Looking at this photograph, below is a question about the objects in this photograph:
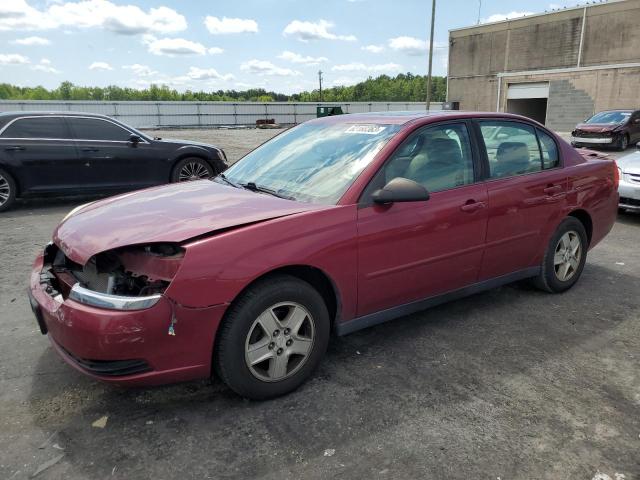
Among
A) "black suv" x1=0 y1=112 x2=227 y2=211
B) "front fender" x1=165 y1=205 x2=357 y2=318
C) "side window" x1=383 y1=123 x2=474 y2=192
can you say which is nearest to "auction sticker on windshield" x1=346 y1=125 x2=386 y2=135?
"side window" x1=383 y1=123 x2=474 y2=192

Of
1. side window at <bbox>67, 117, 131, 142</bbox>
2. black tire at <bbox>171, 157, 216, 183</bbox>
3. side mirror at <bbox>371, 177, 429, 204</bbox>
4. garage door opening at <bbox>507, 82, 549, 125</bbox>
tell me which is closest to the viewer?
side mirror at <bbox>371, 177, 429, 204</bbox>

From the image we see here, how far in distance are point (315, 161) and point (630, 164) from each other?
20.4ft

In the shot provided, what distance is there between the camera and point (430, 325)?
390 cm

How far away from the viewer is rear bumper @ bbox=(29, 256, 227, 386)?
2416 mm

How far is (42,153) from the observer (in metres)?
8.09

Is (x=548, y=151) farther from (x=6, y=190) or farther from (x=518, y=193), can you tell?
(x=6, y=190)

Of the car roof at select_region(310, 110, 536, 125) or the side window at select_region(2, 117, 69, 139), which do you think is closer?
the car roof at select_region(310, 110, 536, 125)

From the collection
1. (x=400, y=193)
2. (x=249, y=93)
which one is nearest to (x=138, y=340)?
(x=400, y=193)

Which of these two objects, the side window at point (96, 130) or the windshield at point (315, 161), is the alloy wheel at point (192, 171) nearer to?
the side window at point (96, 130)

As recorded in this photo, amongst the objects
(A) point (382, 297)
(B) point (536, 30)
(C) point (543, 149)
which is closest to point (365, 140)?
(A) point (382, 297)

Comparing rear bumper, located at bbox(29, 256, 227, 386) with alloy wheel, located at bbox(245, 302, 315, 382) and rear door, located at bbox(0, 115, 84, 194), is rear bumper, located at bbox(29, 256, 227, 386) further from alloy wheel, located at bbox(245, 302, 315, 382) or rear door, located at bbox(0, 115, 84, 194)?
rear door, located at bbox(0, 115, 84, 194)

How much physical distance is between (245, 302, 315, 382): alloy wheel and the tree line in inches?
4437

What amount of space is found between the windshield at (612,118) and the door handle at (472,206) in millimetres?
18849

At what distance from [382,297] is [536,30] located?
1810 inches
